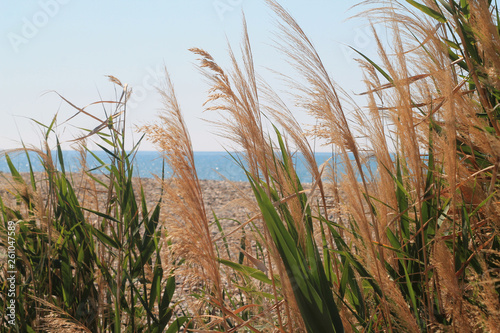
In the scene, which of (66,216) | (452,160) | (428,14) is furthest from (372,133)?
(66,216)

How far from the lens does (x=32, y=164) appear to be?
189 centimetres

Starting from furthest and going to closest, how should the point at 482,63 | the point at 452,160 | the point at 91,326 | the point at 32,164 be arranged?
1. the point at 32,164
2. the point at 91,326
3. the point at 482,63
4. the point at 452,160

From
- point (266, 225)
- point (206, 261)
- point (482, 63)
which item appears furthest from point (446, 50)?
point (206, 261)

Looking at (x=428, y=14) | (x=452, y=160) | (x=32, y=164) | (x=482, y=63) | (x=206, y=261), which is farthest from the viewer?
(x=32, y=164)

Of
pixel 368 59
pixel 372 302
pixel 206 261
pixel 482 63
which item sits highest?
pixel 368 59

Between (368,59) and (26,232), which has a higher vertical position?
(368,59)

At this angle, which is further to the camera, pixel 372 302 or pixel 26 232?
pixel 26 232

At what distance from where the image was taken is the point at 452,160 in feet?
3.17

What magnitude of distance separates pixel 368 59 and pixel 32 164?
1513 millimetres

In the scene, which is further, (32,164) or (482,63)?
Result: (32,164)

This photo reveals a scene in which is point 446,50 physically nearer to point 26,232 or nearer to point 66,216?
point 66,216

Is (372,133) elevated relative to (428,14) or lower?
lower

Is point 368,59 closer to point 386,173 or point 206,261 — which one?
point 386,173

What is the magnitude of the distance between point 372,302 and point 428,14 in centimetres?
97
